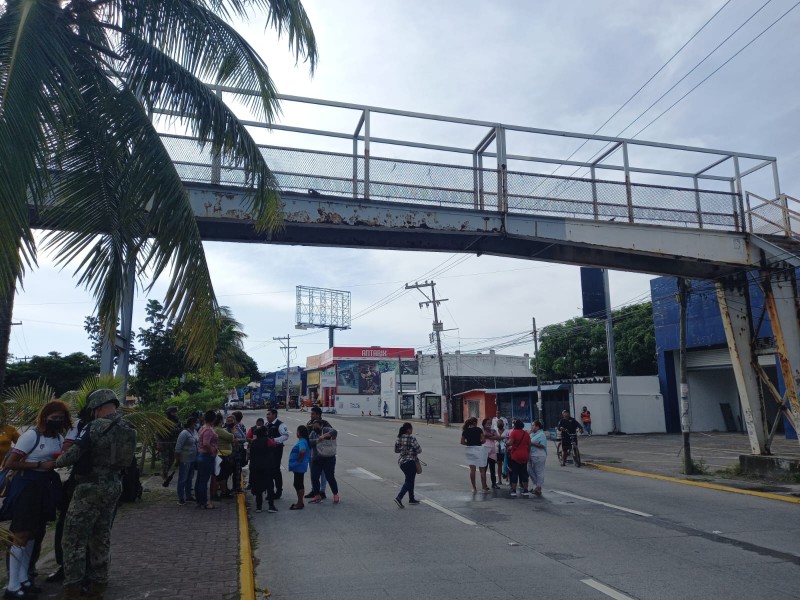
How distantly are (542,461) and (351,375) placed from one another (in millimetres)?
65508

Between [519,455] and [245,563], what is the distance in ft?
22.8

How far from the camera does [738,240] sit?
15547 mm

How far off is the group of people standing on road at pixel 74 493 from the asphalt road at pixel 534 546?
5.81 feet

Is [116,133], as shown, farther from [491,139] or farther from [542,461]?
[542,461]

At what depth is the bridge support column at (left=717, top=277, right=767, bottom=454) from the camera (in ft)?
51.4

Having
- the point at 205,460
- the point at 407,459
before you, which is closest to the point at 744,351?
the point at 407,459

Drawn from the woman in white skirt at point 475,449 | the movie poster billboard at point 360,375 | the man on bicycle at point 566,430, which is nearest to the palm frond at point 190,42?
the woman in white skirt at point 475,449

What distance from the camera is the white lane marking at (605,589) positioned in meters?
6.16

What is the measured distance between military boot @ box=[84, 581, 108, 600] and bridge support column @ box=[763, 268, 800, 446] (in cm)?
1438

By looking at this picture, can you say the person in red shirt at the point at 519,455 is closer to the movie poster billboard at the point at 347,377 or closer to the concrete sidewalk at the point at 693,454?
the concrete sidewalk at the point at 693,454

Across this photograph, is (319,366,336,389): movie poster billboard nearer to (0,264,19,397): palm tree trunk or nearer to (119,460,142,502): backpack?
(119,460,142,502): backpack

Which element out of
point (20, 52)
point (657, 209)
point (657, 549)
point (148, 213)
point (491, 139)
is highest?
point (491, 139)

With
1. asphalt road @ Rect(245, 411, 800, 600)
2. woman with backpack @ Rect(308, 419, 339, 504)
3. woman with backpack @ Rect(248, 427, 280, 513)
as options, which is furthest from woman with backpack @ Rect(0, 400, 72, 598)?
woman with backpack @ Rect(308, 419, 339, 504)

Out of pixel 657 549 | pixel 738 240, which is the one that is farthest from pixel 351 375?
pixel 657 549
